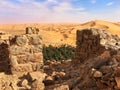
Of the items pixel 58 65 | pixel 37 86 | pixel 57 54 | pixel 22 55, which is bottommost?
pixel 57 54

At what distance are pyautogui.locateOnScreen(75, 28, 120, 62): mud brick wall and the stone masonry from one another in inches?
93.8

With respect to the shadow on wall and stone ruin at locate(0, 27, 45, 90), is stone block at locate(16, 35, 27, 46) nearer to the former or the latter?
stone ruin at locate(0, 27, 45, 90)

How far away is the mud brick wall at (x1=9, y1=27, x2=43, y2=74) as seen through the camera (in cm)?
1246

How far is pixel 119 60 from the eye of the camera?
325 inches

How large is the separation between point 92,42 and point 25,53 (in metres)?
3.08

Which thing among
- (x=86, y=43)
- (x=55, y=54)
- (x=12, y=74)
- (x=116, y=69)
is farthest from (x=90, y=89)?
(x=55, y=54)

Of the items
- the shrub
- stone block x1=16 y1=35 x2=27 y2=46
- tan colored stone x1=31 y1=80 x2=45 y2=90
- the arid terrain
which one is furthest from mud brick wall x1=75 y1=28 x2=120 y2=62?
the shrub

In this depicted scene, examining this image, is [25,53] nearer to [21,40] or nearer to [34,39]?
[21,40]

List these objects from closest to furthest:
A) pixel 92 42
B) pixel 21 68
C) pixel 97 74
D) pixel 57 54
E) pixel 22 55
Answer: pixel 97 74
pixel 21 68
pixel 22 55
pixel 92 42
pixel 57 54

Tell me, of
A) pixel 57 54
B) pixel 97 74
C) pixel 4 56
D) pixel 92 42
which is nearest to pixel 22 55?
pixel 4 56

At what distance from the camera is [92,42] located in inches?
547

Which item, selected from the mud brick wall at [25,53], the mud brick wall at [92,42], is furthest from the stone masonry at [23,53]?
the mud brick wall at [92,42]

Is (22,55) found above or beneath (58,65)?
above

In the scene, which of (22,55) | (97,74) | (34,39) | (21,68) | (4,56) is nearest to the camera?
(97,74)
